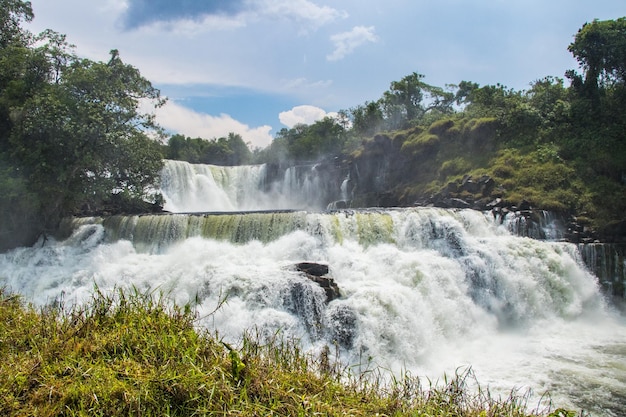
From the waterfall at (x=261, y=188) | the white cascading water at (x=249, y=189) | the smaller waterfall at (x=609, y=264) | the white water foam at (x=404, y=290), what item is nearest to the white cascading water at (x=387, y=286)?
the white water foam at (x=404, y=290)

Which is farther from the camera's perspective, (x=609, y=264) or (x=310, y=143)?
(x=310, y=143)

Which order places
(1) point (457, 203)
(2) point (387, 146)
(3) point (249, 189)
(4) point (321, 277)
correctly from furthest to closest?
(3) point (249, 189)
(2) point (387, 146)
(1) point (457, 203)
(4) point (321, 277)

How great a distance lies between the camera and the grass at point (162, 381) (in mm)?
2555

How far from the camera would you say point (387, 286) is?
399 inches

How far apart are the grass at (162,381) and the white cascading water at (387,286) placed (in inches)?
134

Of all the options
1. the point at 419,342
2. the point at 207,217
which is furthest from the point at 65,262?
the point at 419,342

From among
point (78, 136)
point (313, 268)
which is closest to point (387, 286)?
point (313, 268)

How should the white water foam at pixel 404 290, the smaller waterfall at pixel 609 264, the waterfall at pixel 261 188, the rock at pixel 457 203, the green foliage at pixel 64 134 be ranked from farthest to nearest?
the waterfall at pixel 261 188 < the rock at pixel 457 203 < the green foliage at pixel 64 134 < the smaller waterfall at pixel 609 264 < the white water foam at pixel 404 290

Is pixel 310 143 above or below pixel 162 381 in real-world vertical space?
above

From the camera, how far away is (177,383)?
104 inches

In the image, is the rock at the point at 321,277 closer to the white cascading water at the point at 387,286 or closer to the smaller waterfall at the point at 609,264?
the white cascading water at the point at 387,286

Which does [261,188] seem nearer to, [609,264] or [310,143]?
[310,143]

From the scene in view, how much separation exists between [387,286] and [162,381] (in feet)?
26.6

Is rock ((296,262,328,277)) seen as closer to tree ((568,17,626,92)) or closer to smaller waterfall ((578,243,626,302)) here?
smaller waterfall ((578,243,626,302))
